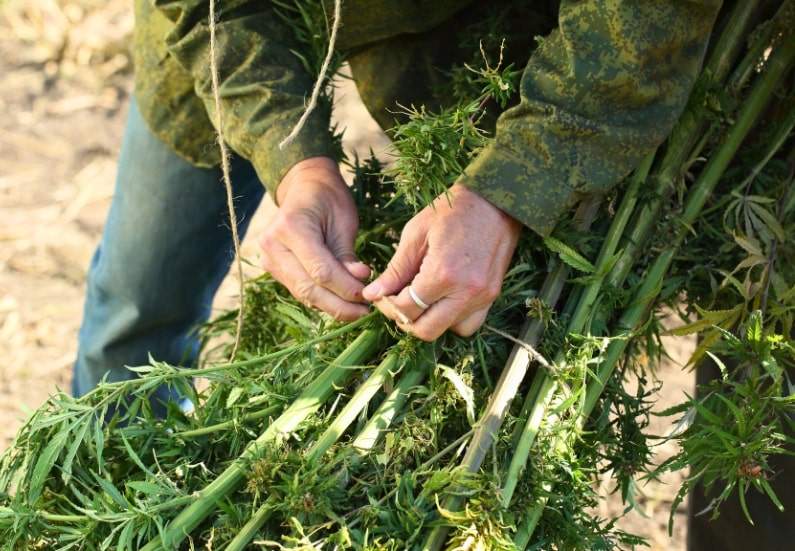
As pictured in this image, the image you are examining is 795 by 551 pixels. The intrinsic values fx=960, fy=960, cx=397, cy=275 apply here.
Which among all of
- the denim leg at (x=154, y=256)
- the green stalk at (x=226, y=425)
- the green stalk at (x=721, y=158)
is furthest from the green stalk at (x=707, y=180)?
the denim leg at (x=154, y=256)

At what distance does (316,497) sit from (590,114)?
61 cm

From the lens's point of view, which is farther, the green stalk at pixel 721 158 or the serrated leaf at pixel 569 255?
the green stalk at pixel 721 158

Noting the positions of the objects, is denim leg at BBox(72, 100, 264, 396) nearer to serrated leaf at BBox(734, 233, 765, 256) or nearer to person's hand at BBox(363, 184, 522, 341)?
person's hand at BBox(363, 184, 522, 341)

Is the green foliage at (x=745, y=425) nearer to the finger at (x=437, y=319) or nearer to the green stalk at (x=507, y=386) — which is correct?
the green stalk at (x=507, y=386)

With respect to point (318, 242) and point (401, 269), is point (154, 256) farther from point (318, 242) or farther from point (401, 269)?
point (401, 269)

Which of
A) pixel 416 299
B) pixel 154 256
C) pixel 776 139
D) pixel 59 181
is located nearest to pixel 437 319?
pixel 416 299

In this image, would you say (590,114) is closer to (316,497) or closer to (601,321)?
(601,321)

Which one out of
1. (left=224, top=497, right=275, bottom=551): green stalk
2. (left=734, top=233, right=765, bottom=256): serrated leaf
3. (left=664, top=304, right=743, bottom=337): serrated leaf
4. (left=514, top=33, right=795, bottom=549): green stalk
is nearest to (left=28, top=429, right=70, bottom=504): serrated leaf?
(left=224, top=497, right=275, bottom=551): green stalk

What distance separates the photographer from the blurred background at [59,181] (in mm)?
2811

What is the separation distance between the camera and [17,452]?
1.30 m

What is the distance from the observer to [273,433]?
1.26 metres

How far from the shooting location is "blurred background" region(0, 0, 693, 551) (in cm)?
→ 281

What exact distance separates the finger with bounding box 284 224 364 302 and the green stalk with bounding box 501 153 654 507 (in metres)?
0.29

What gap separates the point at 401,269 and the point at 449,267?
0.08m
